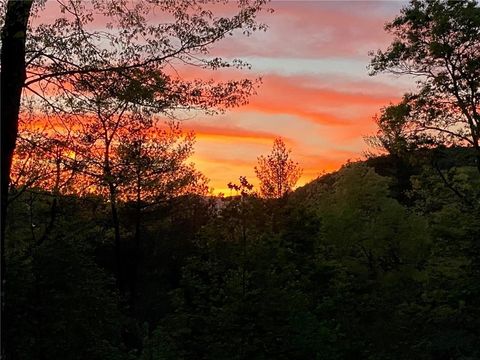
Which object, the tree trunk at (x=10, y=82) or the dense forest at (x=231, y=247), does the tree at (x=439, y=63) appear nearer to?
the dense forest at (x=231, y=247)

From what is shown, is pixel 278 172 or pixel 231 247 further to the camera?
pixel 278 172

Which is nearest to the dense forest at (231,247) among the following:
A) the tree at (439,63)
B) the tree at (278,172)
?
the tree at (439,63)

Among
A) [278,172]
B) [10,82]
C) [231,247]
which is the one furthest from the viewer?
[278,172]

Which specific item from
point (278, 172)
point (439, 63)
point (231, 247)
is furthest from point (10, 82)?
point (278, 172)

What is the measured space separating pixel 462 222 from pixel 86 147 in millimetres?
14544

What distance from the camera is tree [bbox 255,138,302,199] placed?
Answer: 41.2 m

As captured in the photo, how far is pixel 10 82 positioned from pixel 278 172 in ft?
111

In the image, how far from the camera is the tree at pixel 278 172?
4122 centimetres

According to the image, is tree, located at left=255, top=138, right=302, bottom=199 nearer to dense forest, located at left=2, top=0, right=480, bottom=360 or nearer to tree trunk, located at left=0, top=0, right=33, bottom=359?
dense forest, located at left=2, top=0, right=480, bottom=360

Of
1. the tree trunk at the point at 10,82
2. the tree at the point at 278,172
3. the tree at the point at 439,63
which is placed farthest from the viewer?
the tree at the point at 278,172

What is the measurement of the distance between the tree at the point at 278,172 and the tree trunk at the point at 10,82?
3332 centimetres

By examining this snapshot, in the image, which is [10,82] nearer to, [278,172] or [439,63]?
[439,63]

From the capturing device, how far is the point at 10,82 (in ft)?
26.4

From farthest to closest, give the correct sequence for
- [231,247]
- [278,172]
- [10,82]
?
[278,172] < [231,247] < [10,82]
